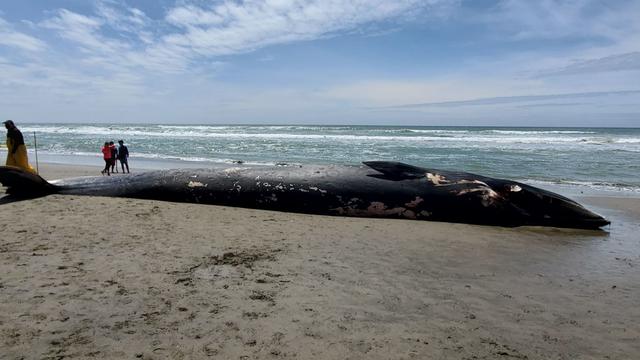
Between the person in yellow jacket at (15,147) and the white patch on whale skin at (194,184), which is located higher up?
the person in yellow jacket at (15,147)

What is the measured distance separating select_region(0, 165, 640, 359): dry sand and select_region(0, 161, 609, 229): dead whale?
855 millimetres

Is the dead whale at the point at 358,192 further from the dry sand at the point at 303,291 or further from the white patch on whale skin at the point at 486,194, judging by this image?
the dry sand at the point at 303,291

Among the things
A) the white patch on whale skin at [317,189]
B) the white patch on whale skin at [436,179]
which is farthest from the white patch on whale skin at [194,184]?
the white patch on whale skin at [436,179]

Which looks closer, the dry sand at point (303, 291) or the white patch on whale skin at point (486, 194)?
the dry sand at point (303, 291)

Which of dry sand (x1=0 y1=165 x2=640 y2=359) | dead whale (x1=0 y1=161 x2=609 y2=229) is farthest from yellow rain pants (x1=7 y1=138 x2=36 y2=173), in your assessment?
dry sand (x1=0 y1=165 x2=640 y2=359)

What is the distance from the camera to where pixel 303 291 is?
13.3ft

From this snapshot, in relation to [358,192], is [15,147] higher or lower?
higher

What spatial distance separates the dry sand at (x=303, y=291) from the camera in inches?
122

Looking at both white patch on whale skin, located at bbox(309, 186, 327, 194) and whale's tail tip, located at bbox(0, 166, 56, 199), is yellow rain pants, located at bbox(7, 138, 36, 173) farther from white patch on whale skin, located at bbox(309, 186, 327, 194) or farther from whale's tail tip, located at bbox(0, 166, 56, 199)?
white patch on whale skin, located at bbox(309, 186, 327, 194)

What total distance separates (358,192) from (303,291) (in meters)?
4.14

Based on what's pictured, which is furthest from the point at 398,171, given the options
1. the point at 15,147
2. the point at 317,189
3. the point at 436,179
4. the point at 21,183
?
the point at 15,147

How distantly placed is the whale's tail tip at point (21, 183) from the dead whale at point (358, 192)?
2 centimetres

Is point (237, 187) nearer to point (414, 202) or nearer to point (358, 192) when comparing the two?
point (358, 192)

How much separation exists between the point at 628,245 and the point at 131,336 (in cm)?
660
